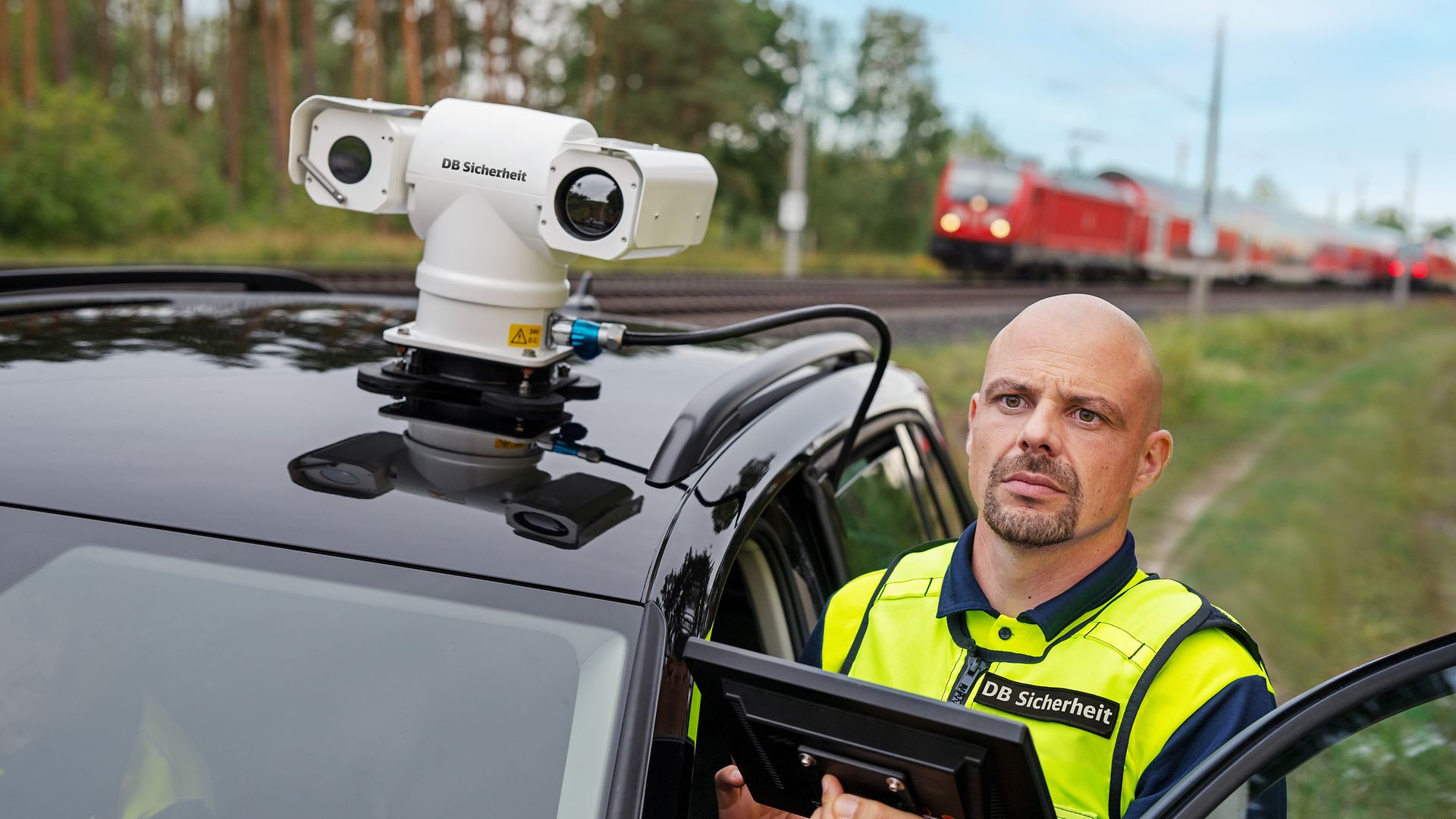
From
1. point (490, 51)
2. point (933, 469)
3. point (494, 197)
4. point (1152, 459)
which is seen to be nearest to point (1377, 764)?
point (933, 469)

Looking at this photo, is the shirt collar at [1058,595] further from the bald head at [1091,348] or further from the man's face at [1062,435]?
the bald head at [1091,348]

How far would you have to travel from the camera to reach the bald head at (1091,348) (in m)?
1.93

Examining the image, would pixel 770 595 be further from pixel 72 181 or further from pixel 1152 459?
pixel 72 181

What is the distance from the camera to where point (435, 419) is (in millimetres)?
2004

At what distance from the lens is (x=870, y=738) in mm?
1478

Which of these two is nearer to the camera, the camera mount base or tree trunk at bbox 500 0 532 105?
the camera mount base

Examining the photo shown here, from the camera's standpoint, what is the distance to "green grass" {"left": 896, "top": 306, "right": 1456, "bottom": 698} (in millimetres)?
8844

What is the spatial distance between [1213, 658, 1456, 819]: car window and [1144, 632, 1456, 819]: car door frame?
11mm

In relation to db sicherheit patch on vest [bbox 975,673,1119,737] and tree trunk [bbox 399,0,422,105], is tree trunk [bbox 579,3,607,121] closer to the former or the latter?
tree trunk [bbox 399,0,422,105]

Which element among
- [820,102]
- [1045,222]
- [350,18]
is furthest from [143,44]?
[1045,222]

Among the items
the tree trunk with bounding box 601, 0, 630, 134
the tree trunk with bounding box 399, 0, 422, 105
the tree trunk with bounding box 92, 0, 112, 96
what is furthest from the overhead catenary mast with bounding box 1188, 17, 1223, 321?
the tree trunk with bounding box 92, 0, 112, 96

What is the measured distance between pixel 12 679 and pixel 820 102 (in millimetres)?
66984

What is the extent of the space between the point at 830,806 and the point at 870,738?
0.16 m

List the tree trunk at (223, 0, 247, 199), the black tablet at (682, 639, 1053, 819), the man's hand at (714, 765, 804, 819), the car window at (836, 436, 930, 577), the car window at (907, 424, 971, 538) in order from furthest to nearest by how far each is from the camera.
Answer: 1. the tree trunk at (223, 0, 247, 199)
2. the car window at (907, 424, 971, 538)
3. the car window at (836, 436, 930, 577)
4. the man's hand at (714, 765, 804, 819)
5. the black tablet at (682, 639, 1053, 819)
